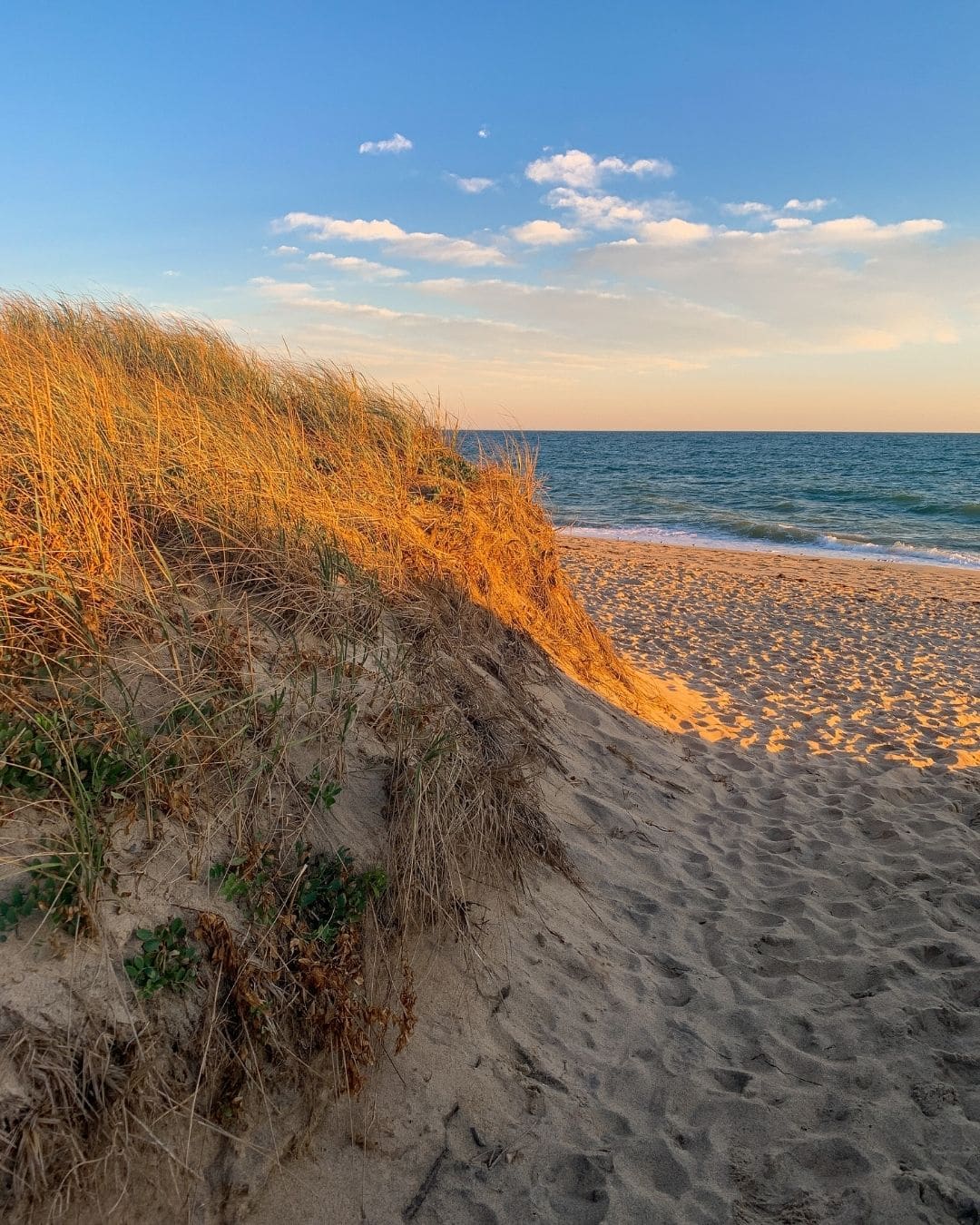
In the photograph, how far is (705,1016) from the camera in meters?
3.13

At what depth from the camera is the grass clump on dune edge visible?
204 centimetres

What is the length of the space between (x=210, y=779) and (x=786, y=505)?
87.8ft

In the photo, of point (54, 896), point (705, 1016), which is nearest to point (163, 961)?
point (54, 896)

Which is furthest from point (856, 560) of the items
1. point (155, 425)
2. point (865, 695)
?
point (155, 425)

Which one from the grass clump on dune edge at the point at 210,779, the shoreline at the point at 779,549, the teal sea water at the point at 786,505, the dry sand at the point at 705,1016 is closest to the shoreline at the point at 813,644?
the dry sand at the point at 705,1016

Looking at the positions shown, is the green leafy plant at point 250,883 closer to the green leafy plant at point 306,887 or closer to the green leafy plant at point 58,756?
the green leafy plant at point 306,887

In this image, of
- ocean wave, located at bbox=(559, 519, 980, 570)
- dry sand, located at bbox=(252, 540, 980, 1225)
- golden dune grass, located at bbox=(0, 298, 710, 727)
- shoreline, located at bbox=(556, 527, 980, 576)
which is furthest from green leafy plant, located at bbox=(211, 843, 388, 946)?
ocean wave, located at bbox=(559, 519, 980, 570)

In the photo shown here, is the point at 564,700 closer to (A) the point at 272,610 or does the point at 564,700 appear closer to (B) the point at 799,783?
(B) the point at 799,783

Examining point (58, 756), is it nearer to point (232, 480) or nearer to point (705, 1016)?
point (232, 480)

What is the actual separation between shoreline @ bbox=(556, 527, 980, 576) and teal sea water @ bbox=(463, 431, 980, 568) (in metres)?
0.06

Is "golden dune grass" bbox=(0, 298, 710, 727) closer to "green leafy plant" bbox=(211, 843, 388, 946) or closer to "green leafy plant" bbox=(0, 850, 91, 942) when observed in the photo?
"green leafy plant" bbox=(0, 850, 91, 942)

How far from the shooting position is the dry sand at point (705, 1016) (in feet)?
7.55

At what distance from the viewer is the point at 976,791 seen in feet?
17.6

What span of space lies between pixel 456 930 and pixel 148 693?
57.2 inches
